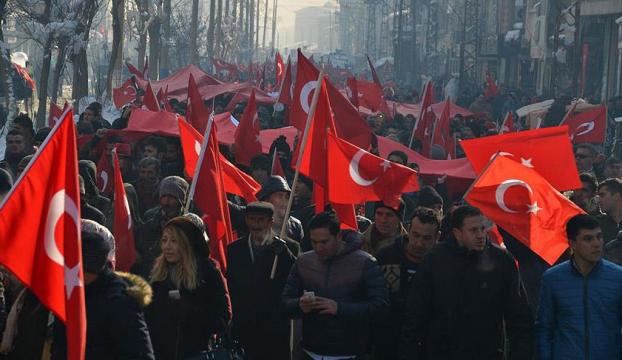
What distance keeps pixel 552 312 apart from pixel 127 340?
2145 millimetres

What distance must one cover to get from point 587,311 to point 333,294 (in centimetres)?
118

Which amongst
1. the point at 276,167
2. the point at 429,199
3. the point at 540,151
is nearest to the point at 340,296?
the point at 429,199

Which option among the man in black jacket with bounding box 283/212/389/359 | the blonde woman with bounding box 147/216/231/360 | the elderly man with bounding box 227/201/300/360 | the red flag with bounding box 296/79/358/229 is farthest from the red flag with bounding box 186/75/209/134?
the blonde woman with bounding box 147/216/231/360

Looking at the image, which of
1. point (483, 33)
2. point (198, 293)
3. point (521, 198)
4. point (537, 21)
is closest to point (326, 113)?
point (521, 198)

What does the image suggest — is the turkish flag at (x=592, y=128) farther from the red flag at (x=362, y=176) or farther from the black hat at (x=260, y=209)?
the black hat at (x=260, y=209)

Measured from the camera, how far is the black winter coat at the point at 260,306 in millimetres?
7188

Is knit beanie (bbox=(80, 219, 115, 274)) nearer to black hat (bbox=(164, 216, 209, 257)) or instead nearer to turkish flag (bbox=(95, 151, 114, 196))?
black hat (bbox=(164, 216, 209, 257))

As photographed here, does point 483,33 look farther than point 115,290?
Yes

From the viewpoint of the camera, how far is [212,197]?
25.4 feet

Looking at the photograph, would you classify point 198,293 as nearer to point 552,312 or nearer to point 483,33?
point 552,312

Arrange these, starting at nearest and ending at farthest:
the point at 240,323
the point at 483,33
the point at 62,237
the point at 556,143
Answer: the point at 62,237, the point at 240,323, the point at 556,143, the point at 483,33

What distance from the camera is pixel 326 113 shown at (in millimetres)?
8453

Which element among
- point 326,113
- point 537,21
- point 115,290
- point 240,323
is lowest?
point 240,323

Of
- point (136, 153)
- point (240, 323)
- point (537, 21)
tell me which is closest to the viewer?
point (240, 323)
